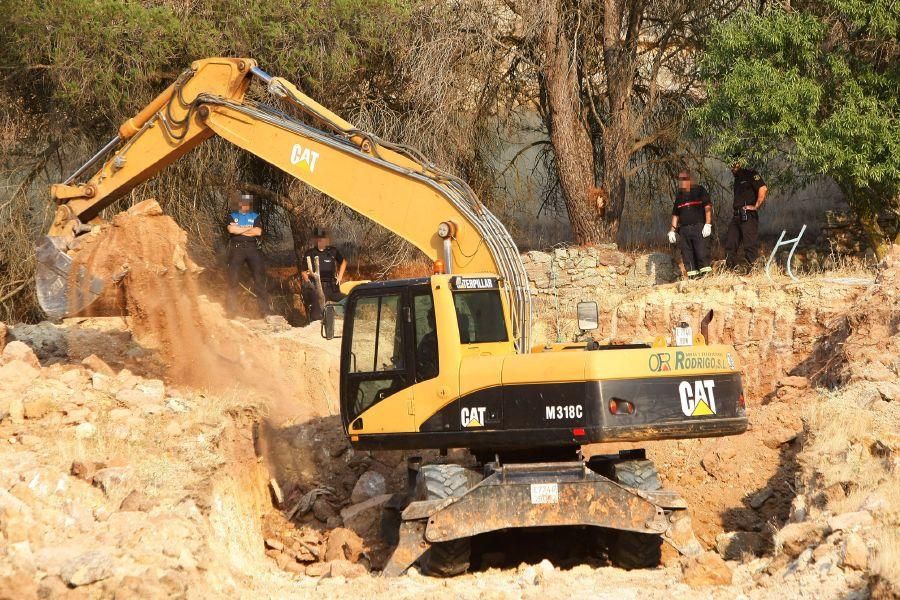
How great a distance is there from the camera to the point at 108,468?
10.6m

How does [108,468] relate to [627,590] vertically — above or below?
above

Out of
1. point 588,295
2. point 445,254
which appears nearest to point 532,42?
point 588,295

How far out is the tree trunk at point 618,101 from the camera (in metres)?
20.0

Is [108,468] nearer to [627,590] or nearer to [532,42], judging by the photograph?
[627,590]

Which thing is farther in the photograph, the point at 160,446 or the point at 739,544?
the point at 160,446

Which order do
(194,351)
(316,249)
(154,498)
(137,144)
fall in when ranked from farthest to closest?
(316,249), (194,351), (137,144), (154,498)

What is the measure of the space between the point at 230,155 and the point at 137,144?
23.9ft

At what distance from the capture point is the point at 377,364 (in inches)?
403

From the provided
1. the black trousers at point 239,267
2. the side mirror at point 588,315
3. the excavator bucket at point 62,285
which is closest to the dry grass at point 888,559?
the side mirror at point 588,315

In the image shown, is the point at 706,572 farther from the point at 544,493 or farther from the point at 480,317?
the point at 480,317

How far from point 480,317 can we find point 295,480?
394cm

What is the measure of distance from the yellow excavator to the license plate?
1 centimetres

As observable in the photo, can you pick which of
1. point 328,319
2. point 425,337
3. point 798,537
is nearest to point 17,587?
point 328,319

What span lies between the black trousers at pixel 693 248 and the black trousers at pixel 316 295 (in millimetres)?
5133
